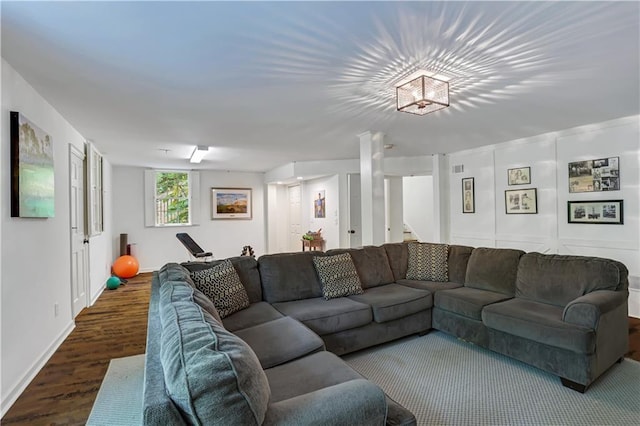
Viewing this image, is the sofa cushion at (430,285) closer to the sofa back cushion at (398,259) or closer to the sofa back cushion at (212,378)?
the sofa back cushion at (398,259)

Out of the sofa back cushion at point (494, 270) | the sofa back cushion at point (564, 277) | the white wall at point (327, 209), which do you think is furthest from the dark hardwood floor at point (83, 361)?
the white wall at point (327, 209)

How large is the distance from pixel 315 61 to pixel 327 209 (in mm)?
4797

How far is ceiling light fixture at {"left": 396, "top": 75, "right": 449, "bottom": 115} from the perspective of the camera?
2.46 meters

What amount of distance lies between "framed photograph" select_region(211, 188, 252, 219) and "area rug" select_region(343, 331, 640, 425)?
582 centimetres

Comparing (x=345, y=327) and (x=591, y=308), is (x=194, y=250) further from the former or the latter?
(x=591, y=308)

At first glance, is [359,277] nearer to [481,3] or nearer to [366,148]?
[366,148]

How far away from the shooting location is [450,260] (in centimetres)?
370

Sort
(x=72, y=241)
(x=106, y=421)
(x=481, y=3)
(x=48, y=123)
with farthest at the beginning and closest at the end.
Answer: (x=72, y=241) < (x=48, y=123) < (x=106, y=421) < (x=481, y=3)

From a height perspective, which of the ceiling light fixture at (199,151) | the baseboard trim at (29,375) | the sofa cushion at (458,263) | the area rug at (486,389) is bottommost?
the area rug at (486,389)

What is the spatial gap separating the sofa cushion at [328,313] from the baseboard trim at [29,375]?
1.85 m

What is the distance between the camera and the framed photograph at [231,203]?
25.7ft

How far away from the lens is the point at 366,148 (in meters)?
4.30

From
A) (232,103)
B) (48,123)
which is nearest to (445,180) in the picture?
(232,103)

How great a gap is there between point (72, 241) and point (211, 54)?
2907 mm
